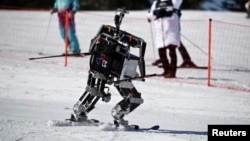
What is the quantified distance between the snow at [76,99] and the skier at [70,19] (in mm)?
345

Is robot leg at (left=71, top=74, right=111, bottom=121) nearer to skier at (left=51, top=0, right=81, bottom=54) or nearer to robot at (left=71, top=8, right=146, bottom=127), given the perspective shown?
robot at (left=71, top=8, right=146, bottom=127)

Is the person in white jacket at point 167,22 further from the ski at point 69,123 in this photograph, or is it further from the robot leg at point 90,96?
the robot leg at point 90,96

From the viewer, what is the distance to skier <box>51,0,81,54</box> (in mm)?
12906

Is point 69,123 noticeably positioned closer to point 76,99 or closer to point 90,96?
point 90,96

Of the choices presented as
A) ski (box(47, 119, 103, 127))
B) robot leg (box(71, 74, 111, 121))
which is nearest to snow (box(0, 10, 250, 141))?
ski (box(47, 119, 103, 127))

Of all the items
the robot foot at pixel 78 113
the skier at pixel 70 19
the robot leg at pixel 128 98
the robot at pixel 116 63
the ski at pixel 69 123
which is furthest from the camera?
the skier at pixel 70 19

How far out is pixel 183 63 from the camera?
1278 centimetres

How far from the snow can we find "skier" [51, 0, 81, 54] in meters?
0.34

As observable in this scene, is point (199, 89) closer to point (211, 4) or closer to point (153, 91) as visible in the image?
point (153, 91)

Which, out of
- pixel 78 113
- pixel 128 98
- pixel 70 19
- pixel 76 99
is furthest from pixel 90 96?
pixel 70 19

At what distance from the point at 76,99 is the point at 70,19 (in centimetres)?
471

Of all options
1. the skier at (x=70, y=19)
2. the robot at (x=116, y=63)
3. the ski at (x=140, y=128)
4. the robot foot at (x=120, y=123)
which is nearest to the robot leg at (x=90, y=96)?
the robot at (x=116, y=63)

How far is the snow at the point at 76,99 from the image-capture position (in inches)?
248

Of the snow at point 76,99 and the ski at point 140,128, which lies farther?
the ski at point 140,128
